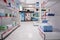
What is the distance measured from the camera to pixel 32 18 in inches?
926

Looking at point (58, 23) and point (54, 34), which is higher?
point (58, 23)

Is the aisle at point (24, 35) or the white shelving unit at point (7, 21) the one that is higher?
the white shelving unit at point (7, 21)

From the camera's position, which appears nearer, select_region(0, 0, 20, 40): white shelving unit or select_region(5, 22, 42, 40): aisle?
select_region(0, 0, 20, 40): white shelving unit

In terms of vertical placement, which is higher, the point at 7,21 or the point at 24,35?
the point at 7,21

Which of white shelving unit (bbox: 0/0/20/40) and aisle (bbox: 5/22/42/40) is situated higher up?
white shelving unit (bbox: 0/0/20/40)

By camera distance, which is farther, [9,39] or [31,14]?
[31,14]

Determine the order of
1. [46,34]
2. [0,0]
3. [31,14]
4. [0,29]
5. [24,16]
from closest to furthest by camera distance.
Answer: [46,34] < [0,0] < [0,29] < [24,16] < [31,14]

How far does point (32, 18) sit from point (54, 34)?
1961 centimetres

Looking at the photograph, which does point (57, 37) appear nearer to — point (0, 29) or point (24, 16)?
point (0, 29)

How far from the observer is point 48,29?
4.21 meters

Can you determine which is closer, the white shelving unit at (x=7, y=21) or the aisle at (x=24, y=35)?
the white shelving unit at (x=7, y=21)

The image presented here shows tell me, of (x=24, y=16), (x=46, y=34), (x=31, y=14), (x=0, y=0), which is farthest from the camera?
(x=31, y=14)

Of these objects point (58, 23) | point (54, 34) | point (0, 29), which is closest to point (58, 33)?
point (54, 34)

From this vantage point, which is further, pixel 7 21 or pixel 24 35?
pixel 7 21
